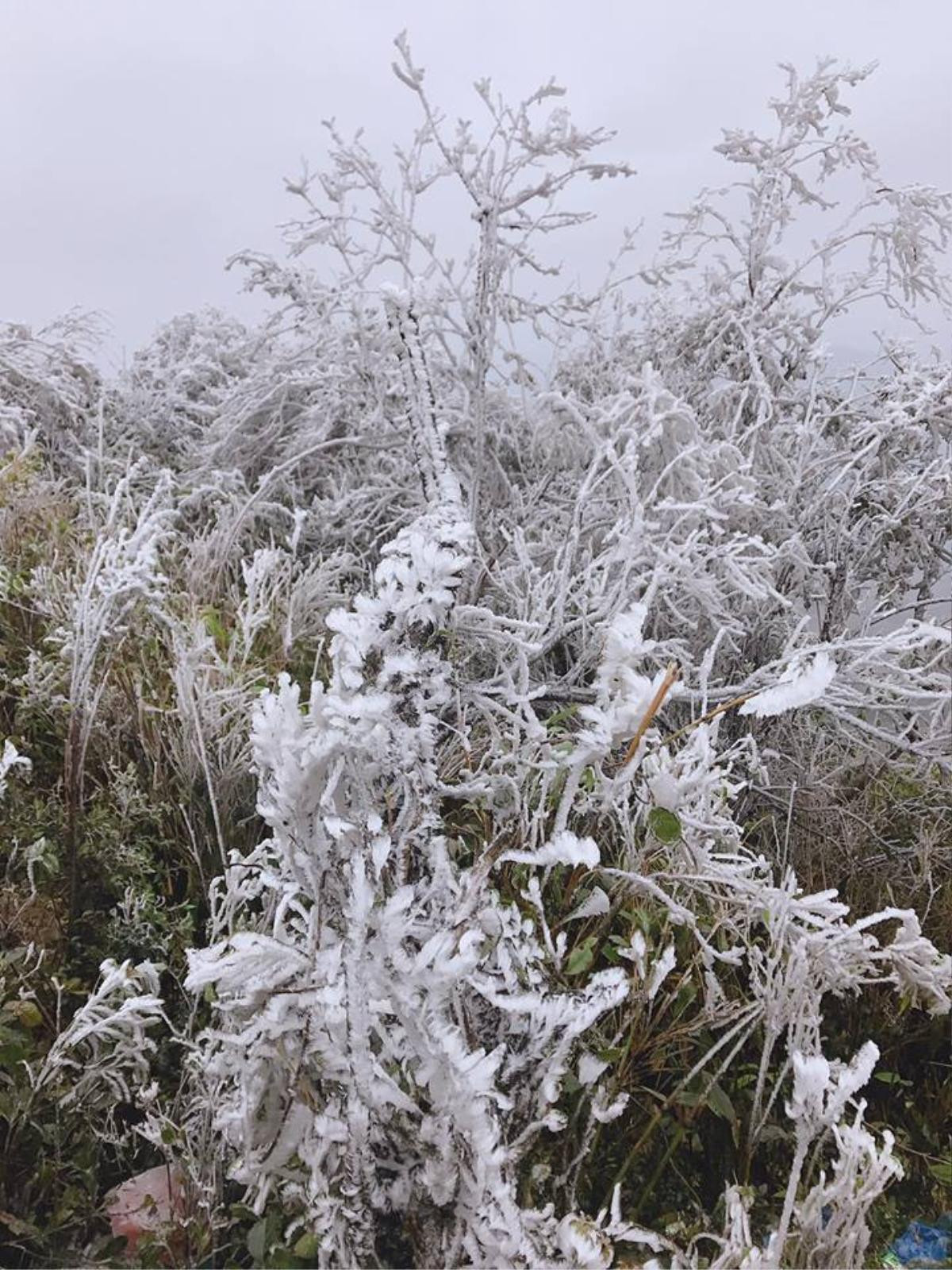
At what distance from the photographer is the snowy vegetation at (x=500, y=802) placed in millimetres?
1397

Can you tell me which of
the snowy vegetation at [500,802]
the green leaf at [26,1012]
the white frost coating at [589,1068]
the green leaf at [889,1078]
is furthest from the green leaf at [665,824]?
the green leaf at [26,1012]

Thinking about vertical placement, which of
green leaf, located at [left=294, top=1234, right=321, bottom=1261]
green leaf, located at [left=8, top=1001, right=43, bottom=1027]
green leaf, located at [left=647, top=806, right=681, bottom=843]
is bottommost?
green leaf, located at [left=294, top=1234, right=321, bottom=1261]

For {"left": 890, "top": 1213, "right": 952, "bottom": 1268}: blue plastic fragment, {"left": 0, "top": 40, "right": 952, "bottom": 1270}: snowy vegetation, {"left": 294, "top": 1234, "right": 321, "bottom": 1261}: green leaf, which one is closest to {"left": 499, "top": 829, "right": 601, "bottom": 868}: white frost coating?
{"left": 0, "top": 40, "right": 952, "bottom": 1270}: snowy vegetation

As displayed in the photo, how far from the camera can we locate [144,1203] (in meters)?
1.68

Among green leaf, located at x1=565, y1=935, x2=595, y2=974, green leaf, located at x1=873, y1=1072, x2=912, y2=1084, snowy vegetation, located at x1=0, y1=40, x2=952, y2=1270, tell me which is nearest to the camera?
snowy vegetation, located at x1=0, y1=40, x2=952, y2=1270

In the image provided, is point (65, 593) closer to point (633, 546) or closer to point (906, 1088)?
point (633, 546)

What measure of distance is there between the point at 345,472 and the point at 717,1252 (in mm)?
3592

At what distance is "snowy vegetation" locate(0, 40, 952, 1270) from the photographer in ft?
4.58

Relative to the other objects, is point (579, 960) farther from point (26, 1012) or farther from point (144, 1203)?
point (26, 1012)

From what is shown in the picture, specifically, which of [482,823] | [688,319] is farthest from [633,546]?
[688,319]

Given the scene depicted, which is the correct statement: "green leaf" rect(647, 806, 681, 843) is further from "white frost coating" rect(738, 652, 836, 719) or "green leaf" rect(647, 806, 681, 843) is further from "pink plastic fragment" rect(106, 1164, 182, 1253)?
"pink plastic fragment" rect(106, 1164, 182, 1253)

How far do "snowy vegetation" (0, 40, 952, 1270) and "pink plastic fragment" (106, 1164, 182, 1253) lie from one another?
42mm

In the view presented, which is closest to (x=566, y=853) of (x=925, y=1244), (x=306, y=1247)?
(x=306, y=1247)

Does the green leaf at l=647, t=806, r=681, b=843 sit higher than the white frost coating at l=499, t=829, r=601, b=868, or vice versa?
the white frost coating at l=499, t=829, r=601, b=868
